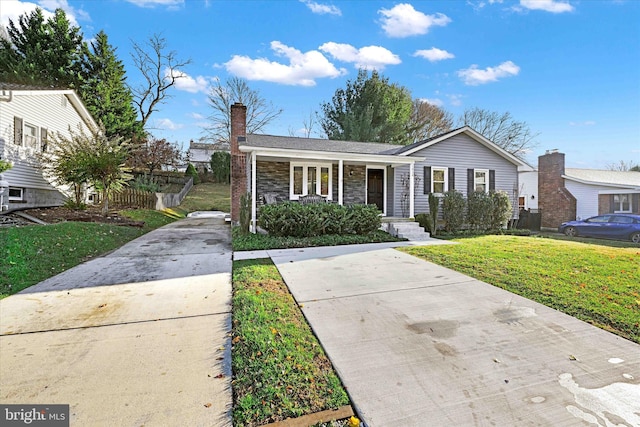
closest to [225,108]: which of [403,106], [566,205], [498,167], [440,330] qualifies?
[403,106]

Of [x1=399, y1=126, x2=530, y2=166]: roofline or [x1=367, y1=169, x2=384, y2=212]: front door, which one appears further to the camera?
[x1=367, y1=169, x2=384, y2=212]: front door

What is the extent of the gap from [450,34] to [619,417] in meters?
14.3

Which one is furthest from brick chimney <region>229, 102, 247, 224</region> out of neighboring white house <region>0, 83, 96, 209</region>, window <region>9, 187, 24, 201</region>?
window <region>9, 187, 24, 201</region>

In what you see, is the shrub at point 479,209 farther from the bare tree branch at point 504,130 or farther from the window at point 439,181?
the bare tree branch at point 504,130

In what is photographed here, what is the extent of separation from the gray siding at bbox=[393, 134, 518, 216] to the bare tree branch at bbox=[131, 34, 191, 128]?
24850 millimetres

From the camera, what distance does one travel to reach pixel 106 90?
69.6 ft

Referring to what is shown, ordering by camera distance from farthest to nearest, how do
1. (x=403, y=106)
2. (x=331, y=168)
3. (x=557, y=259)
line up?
1. (x=403, y=106)
2. (x=331, y=168)
3. (x=557, y=259)

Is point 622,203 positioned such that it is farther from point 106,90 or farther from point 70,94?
point 106,90

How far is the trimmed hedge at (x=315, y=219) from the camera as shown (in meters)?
9.16

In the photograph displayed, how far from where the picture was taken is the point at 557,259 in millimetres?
6441

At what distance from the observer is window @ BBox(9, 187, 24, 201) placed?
11.3m

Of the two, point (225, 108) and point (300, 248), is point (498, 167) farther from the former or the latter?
point (225, 108)

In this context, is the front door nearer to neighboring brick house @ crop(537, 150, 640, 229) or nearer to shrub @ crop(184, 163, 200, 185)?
neighboring brick house @ crop(537, 150, 640, 229)

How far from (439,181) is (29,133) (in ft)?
58.2
